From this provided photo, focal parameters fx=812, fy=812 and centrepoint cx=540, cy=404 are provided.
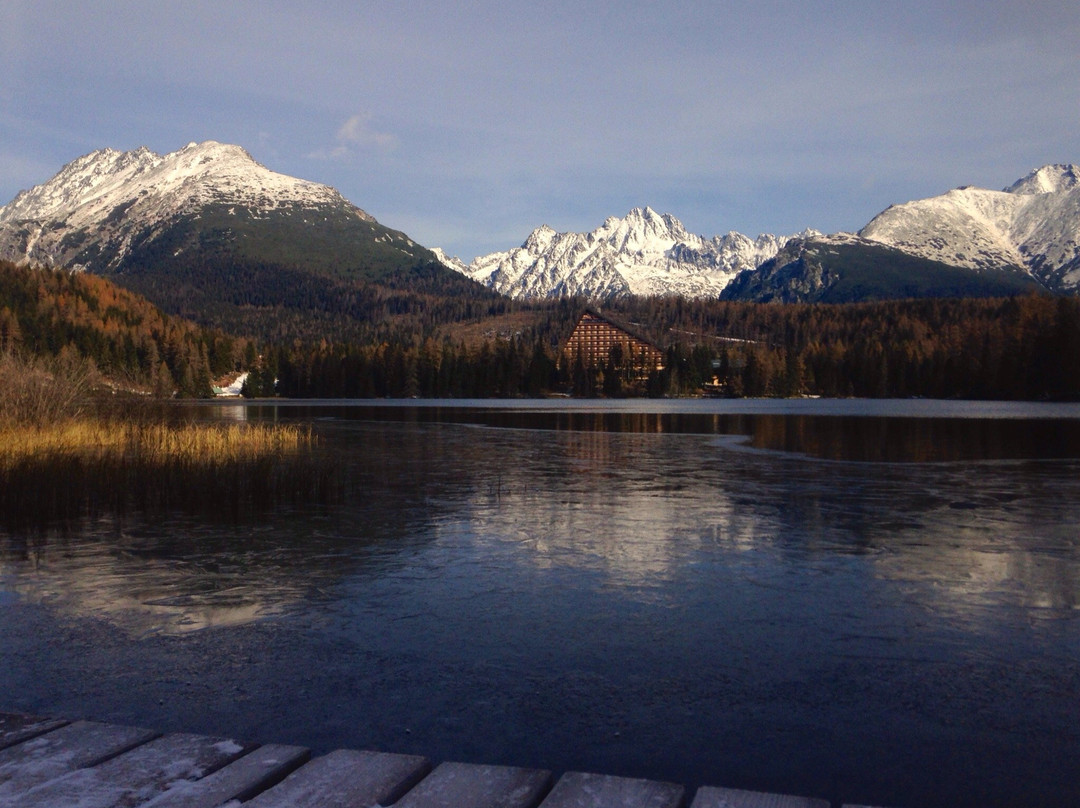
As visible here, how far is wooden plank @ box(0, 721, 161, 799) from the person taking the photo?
5.95 m

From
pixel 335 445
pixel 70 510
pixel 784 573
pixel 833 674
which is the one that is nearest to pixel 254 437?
pixel 335 445

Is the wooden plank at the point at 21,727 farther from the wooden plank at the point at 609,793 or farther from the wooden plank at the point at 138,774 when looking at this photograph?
the wooden plank at the point at 609,793

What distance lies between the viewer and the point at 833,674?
10805 mm

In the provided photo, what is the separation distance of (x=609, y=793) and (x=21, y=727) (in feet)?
16.9

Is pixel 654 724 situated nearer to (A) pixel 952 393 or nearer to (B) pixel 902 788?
(B) pixel 902 788

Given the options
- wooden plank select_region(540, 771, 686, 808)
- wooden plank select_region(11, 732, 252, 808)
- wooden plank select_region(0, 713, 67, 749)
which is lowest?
wooden plank select_region(0, 713, 67, 749)

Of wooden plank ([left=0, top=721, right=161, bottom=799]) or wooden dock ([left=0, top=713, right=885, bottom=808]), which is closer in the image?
wooden dock ([left=0, top=713, right=885, bottom=808])

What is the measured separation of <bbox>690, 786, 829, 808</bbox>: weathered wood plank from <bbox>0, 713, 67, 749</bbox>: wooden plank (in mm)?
5449

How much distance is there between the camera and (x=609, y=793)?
577cm

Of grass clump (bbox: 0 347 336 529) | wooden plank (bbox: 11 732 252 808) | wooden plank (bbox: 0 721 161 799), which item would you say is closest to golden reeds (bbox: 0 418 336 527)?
grass clump (bbox: 0 347 336 529)

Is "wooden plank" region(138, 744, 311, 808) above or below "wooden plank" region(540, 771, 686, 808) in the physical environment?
above

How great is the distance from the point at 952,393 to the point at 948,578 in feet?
603

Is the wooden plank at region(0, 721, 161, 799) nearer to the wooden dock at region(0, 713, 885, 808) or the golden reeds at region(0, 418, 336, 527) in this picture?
the wooden dock at region(0, 713, 885, 808)

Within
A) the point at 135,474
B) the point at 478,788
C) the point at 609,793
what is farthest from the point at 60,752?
the point at 135,474
